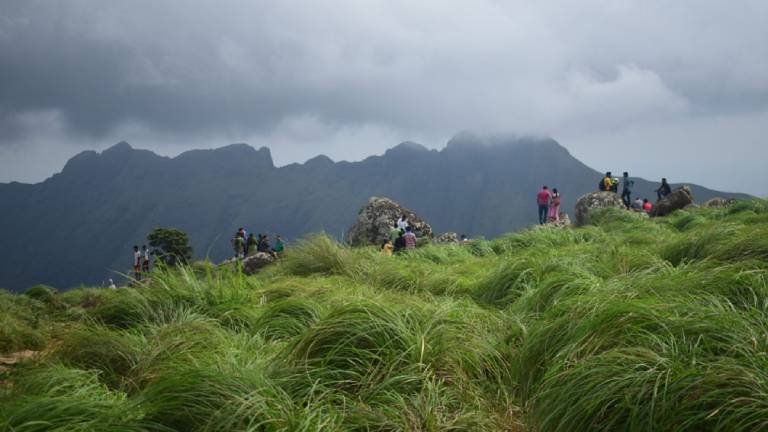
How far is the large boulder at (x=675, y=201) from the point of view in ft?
65.7

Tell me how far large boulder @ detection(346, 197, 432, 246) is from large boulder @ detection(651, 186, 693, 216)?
33.6 feet

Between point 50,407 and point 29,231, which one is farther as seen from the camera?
point 29,231

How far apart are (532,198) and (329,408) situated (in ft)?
383

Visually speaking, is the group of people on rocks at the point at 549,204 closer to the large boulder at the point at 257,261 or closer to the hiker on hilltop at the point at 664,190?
the hiker on hilltop at the point at 664,190

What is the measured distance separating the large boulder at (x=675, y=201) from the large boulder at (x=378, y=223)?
10.3m

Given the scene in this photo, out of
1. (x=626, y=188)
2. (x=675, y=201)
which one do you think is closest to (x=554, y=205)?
(x=626, y=188)

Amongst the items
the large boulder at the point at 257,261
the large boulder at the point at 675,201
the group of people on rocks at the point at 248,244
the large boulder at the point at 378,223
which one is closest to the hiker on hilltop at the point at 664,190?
the large boulder at the point at 675,201

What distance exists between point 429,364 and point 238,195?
15471 cm

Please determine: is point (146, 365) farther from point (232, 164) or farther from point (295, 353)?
point (232, 164)

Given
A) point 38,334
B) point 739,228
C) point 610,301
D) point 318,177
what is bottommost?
point 38,334

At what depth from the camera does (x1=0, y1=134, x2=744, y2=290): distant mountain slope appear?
120312 mm

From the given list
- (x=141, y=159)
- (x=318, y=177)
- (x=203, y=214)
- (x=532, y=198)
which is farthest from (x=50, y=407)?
(x=141, y=159)

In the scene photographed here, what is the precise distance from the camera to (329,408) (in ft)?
7.04

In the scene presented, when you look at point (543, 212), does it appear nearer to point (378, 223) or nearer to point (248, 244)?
point (378, 223)
